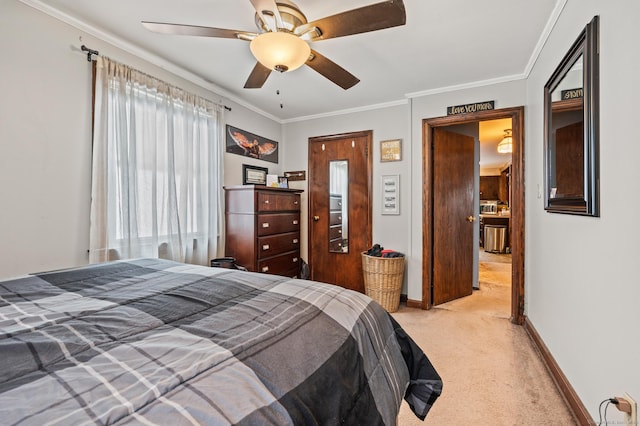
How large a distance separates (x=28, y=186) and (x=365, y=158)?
127 inches

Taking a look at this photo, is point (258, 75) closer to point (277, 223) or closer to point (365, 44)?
point (365, 44)

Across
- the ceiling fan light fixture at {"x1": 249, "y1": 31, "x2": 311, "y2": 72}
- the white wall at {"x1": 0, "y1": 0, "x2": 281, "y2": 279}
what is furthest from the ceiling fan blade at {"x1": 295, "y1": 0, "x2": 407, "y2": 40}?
the white wall at {"x1": 0, "y1": 0, "x2": 281, "y2": 279}

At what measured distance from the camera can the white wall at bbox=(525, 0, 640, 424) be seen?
3.57ft

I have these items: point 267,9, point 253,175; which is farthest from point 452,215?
point 267,9

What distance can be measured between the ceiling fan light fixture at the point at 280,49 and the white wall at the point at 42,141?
4.74 ft

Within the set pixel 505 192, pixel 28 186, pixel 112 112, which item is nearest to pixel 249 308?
pixel 28 186

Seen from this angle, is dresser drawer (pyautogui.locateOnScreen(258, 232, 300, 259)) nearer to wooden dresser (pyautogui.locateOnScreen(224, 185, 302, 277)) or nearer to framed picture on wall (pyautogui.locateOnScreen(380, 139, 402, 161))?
wooden dresser (pyautogui.locateOnScreen(224, 185, 302, 277))

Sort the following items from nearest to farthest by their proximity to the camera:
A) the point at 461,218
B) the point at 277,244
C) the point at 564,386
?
1. the point at 564,386
2. the point at 277,244
3. the point at 461,218

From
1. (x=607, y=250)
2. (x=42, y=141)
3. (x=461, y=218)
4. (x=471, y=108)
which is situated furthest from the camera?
(x=461, y=218)

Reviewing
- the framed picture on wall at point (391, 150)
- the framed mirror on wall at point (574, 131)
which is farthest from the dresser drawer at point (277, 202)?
the framed mirror on wall at point (574, 131)

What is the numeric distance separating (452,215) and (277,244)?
7.31ft

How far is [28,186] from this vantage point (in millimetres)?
1850

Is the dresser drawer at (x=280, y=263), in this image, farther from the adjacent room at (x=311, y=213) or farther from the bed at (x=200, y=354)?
the bed at (x=200, y=354)

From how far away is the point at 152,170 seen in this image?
2496 millimetres
